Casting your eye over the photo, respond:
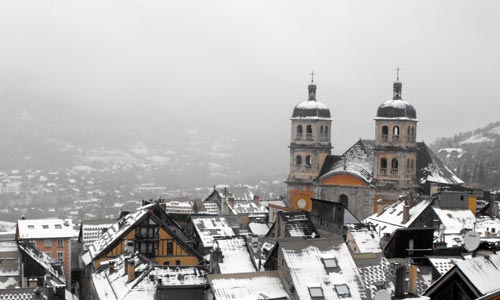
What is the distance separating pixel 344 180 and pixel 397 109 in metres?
11.0

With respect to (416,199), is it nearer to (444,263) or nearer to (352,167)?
(352,167)

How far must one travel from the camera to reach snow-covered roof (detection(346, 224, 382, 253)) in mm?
56816

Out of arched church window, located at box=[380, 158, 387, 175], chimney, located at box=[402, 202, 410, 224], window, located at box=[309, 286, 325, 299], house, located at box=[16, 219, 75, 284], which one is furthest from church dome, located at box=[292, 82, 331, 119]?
window, located at box=[309, 286, 325, 299]

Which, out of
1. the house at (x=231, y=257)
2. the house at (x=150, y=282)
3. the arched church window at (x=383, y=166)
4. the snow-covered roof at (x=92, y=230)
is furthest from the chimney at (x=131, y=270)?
the arched church window at (x=383, y=166)

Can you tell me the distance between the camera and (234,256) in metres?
51.0

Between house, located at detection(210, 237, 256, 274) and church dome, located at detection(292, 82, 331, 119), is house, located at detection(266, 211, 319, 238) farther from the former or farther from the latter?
church dome, located at detection(292, 82, 331, 119)

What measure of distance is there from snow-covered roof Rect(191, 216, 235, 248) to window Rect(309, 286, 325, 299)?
2662 centimetres

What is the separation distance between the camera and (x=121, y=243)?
60656mm

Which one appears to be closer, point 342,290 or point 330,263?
point 342,290

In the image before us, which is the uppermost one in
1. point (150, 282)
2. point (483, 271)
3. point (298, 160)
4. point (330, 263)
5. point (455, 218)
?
point (298, 160)

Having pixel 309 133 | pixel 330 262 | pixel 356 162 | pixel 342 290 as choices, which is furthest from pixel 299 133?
pixel 342 290

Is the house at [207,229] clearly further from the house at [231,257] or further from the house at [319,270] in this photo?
the house at [319,270]

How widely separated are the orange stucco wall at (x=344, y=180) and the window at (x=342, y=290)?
55557 millimetres

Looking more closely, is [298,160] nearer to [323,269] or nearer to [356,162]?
[356,162]
